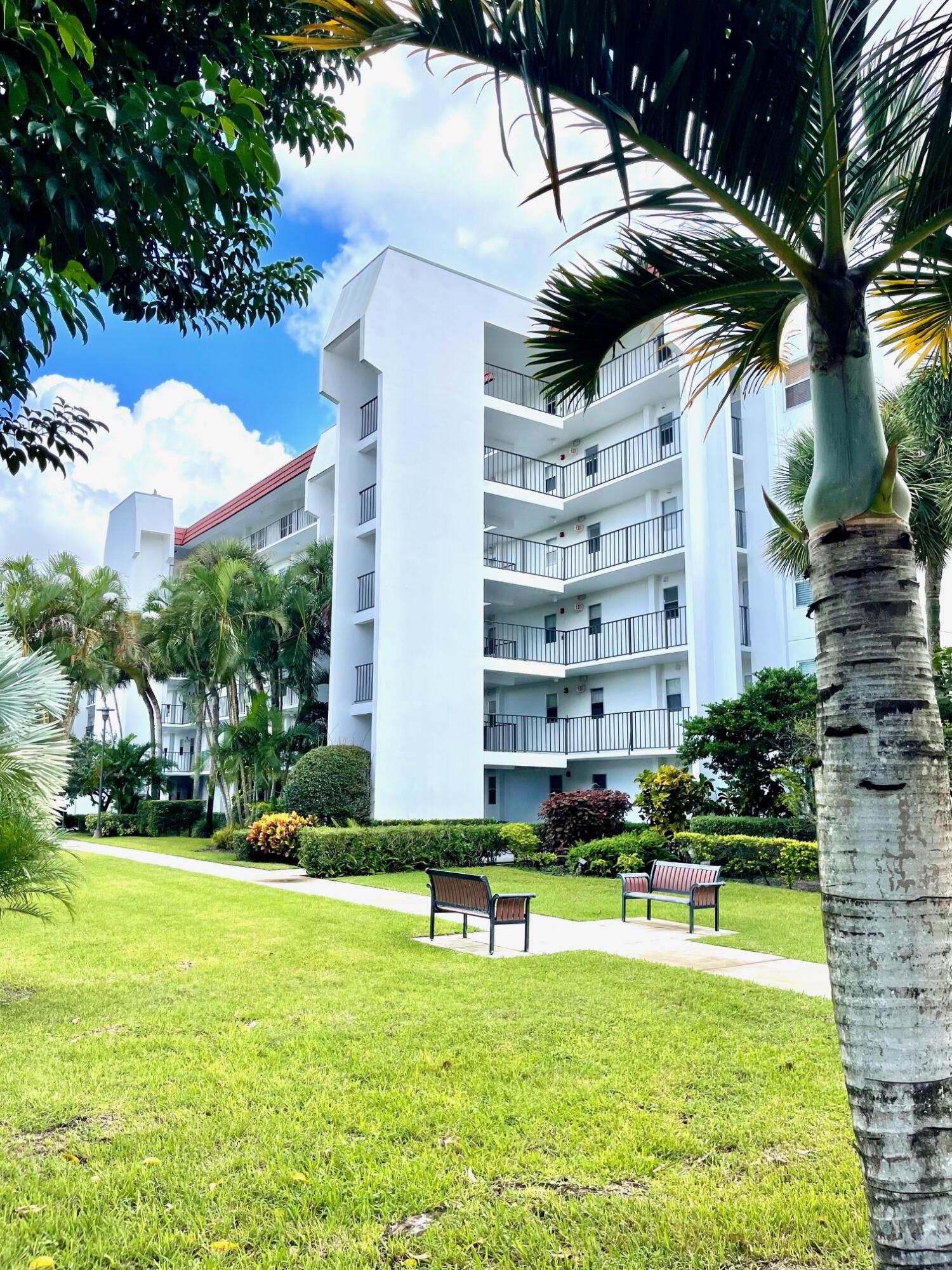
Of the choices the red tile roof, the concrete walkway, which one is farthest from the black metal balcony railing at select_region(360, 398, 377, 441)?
the concrete walkway

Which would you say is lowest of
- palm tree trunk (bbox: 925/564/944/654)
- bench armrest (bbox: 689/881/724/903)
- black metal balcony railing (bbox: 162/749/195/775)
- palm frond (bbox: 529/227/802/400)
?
bench armrest (bbox: 689/881/724/903)

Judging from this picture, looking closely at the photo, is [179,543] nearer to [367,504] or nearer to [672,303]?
[367,504]

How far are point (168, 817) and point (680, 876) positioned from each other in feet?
94.3

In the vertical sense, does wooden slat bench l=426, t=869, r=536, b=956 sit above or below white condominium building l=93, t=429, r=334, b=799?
below

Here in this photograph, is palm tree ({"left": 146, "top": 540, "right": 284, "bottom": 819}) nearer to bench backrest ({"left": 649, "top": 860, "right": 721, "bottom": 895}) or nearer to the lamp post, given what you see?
the lamp post

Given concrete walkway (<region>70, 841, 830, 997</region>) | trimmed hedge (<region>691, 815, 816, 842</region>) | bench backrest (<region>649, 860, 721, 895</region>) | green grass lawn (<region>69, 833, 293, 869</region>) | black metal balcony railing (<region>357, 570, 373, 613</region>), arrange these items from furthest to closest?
black metal balcony railing (<region>357, 570, 373, 613</region>) < green grass lawn (<region>69, 833, 293, 869</region>) < trimmed hedge (<region>691, 815, 816, 842</region>) < bench backrest (<region>649, 860, 721, 895</region>) < concrete walkway (<region>70, 841, 830, 997</region>)

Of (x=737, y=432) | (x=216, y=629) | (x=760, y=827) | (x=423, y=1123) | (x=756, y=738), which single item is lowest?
(x=423, y=1123)

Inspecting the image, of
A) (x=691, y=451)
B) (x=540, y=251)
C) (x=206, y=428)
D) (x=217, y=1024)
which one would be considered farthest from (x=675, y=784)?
(x=206, y=428)

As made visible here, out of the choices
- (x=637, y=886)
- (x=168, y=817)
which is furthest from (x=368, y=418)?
(x=168, y=817)

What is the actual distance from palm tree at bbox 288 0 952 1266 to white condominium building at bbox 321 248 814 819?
2119 cm

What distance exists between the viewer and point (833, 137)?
315cm

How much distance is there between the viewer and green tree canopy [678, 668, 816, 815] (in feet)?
63.1

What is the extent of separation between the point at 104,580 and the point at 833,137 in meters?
39.0

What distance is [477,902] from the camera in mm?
10695
